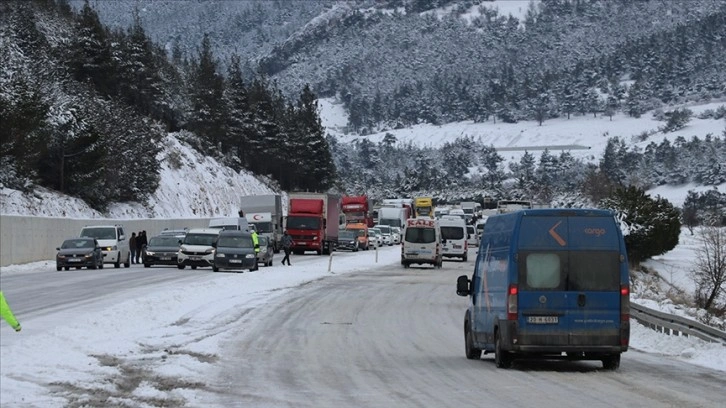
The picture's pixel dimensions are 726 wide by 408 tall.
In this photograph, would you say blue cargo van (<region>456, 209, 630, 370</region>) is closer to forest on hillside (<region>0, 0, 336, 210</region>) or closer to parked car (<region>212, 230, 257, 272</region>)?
parked car (<region>212, 230, 257, 272</region>)

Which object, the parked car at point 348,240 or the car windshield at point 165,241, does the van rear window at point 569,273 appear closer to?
the car windshield at point 165,241

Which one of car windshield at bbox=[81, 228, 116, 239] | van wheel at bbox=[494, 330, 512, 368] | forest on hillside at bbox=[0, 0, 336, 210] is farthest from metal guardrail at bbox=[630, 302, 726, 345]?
forest on hillside at bbox=[0, 0, 336, 210]

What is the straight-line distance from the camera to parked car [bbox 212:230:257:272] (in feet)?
152

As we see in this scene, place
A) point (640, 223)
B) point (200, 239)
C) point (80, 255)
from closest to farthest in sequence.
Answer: point (80, 255) → point (200, 239) → point (640, 223)

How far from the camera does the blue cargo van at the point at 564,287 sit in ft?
52.6

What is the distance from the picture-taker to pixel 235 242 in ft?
156

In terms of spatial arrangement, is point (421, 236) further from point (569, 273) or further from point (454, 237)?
point (569, 273)

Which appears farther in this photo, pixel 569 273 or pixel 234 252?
pixel 234 252

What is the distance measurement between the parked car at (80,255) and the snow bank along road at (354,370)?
1657cm

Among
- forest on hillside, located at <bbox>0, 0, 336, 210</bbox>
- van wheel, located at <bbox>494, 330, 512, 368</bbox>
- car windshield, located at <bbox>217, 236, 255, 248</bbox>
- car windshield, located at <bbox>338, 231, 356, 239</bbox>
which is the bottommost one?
van wheel, located at <bbox>494, 330, 512, 368</bbox>

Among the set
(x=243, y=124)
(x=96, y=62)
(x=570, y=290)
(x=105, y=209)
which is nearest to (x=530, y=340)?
(x=570, y=290)

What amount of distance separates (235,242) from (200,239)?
12.9 ft

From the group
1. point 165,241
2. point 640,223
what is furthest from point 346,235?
point 165,241

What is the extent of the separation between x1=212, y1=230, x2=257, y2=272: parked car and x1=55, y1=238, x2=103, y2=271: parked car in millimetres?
5394
